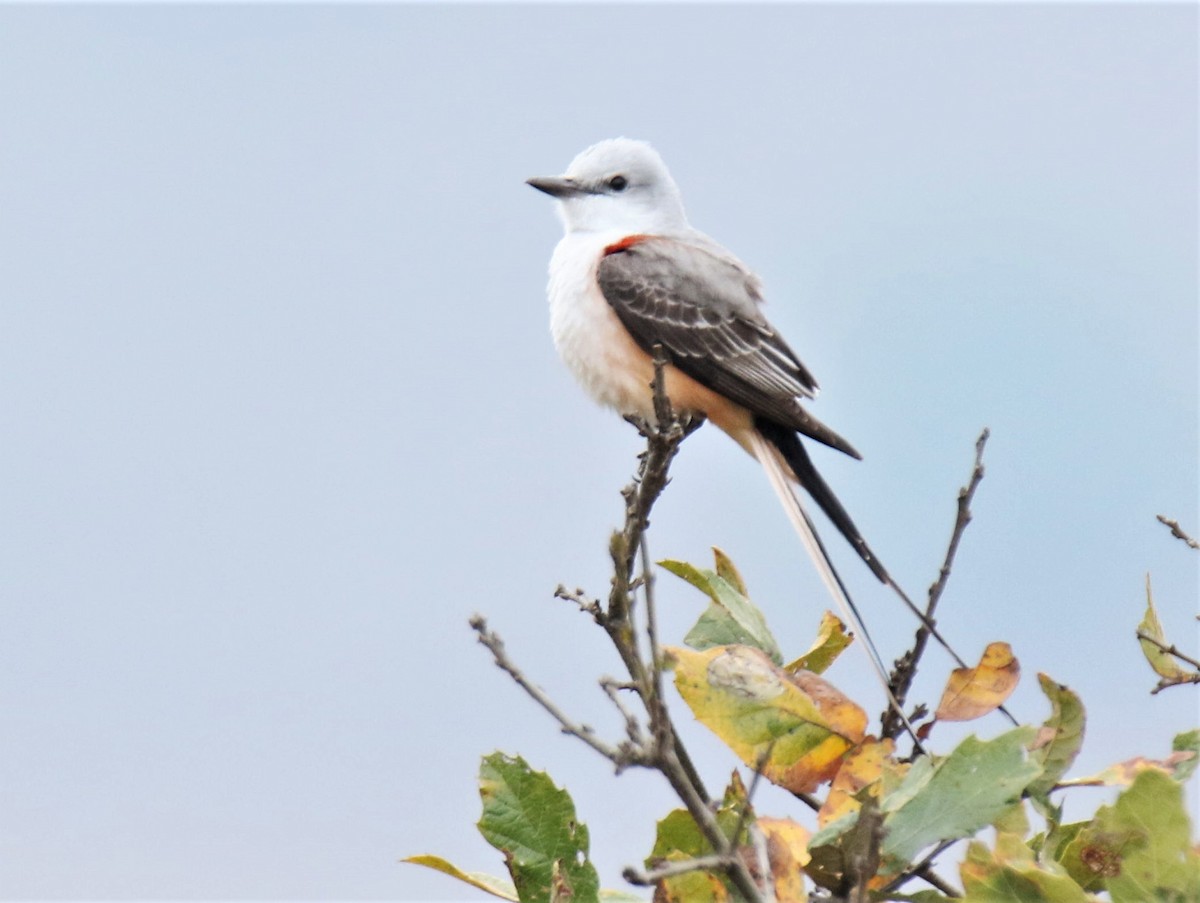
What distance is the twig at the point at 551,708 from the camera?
1515mm

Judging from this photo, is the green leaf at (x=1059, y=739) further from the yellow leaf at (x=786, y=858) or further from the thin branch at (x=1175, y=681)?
the thin branch at (x=1175, y=681)

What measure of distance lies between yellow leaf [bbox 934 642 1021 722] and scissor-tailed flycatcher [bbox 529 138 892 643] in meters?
1.95

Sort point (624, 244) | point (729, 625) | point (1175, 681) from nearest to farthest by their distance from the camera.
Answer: point (729, 625)
point (1175, 681)
point (624, 244)

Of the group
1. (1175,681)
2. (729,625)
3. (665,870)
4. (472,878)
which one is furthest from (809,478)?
(665,870)

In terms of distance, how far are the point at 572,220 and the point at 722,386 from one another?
Result: 96 centimetres

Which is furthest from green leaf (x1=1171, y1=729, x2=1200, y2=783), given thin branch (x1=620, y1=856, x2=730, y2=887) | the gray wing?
the gray wing

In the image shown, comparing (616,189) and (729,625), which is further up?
(616,189)

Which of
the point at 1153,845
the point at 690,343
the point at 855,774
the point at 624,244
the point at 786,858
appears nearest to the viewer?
the point at 1153,845

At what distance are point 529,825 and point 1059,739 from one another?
0.62m

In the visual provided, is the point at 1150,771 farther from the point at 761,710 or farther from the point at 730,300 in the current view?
the point at 730,300

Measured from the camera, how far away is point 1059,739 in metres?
1.68

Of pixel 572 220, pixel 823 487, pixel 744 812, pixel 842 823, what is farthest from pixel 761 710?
pixel 572 220

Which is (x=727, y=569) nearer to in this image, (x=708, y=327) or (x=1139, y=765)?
(x=1139, y=765)

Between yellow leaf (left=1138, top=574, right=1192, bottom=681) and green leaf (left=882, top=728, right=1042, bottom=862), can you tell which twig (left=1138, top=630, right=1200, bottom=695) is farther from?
green leaf (left=882, top=728, right=1042, bottom=862)
